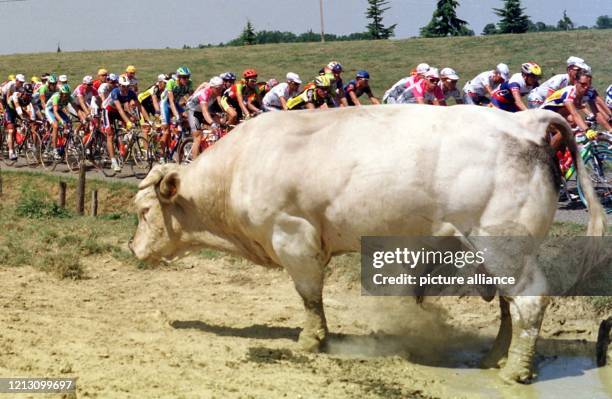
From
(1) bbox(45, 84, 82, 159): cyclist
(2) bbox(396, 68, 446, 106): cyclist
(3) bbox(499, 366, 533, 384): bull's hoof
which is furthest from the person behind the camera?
(1) bbox(45, 84, 82, 159): cyclist

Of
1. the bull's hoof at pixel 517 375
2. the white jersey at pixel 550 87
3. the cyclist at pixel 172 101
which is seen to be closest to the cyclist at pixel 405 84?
the white jersey at pixel 550 87

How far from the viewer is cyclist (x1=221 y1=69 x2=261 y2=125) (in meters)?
18.8

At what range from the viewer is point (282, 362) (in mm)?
8609

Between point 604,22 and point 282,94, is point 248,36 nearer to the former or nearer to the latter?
point 604,22

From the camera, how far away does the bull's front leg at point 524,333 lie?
7.83m

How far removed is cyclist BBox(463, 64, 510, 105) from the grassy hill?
17.9 metres

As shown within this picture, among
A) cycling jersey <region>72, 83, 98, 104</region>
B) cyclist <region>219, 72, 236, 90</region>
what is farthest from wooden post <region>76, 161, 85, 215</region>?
cycling jersey <region>72, 83, 98, 104</region>

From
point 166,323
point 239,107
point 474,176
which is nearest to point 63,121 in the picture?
point 239,107

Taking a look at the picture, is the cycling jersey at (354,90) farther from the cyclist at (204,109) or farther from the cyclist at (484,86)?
the cyclist at (204,109)

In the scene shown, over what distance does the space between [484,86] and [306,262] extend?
10.5 metres

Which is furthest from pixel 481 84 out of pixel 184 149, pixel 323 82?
pixel 184 149

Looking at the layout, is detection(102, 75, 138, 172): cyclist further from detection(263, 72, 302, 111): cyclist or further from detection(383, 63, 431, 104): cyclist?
detection(383, 63, 431, 104): cyclist

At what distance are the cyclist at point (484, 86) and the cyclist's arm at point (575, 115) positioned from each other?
334 centimetres

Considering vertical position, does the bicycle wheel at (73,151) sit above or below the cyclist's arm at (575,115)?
below
